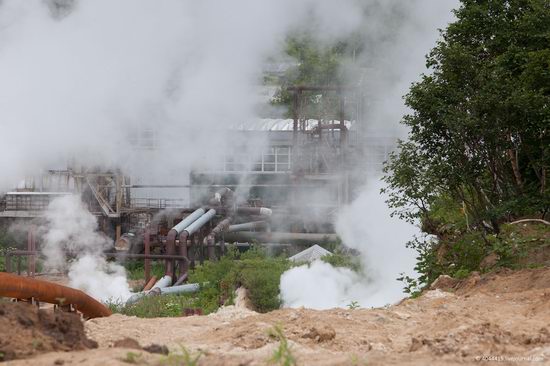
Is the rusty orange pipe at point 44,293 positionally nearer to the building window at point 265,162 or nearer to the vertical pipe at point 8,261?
the vertical pipe at point 8,261

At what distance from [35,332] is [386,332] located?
348cm

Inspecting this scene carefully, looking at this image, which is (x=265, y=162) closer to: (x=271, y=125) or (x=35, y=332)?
(x=271, y=125)

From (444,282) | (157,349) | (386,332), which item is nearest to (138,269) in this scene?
(444,282)

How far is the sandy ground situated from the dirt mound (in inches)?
6.3

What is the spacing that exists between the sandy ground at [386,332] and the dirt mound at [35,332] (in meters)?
0.16

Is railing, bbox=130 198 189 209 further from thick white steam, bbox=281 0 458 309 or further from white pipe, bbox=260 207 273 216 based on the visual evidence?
thick white steam, bbox=281 0 458 309

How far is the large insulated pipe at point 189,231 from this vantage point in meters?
25.4


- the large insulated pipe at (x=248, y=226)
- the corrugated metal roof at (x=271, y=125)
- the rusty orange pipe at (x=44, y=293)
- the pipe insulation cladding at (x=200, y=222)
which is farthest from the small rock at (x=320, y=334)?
the corrugated metal roof at (x=271, y=125)

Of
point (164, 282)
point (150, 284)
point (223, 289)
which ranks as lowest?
point (150, 284)

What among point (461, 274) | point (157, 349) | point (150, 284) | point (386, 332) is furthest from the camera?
point (150, 284)

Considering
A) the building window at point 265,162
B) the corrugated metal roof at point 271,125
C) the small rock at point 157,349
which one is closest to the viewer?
the small rock at point 157,349

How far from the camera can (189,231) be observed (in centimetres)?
2614

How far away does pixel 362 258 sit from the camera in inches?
875

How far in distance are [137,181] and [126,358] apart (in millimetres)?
24514
